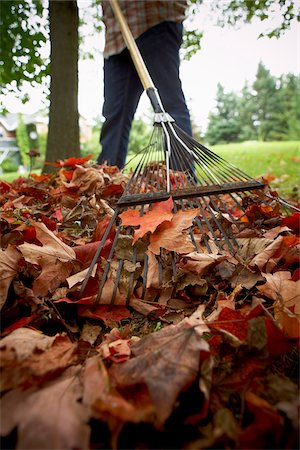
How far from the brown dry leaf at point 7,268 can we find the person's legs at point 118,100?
1.96m

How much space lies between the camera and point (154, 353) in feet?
1.96

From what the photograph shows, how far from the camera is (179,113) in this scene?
252 centimetres

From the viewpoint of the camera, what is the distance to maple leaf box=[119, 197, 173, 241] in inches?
40.0

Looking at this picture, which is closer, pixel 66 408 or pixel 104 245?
pixel 66 408

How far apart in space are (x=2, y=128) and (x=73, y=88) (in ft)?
102

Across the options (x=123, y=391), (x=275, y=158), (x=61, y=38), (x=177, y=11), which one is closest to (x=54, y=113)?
(x=61, y=38)

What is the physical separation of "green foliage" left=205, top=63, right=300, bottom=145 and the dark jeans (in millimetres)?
22499

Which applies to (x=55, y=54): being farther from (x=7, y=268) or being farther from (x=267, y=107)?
(x=267, y=107)

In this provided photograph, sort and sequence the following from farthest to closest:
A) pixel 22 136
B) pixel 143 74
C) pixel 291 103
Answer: pixel 291 103 < pixel 22 136 < pixel 143 74

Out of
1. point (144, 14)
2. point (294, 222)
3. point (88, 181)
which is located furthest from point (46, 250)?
point (144, 14)

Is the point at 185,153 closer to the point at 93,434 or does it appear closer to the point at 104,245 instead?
the point at 104,245

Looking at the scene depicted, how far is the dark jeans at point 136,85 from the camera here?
256 cm

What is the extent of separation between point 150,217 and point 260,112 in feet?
117

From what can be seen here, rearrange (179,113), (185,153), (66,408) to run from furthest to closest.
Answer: (179,113) → (185,153) → (66,408)
